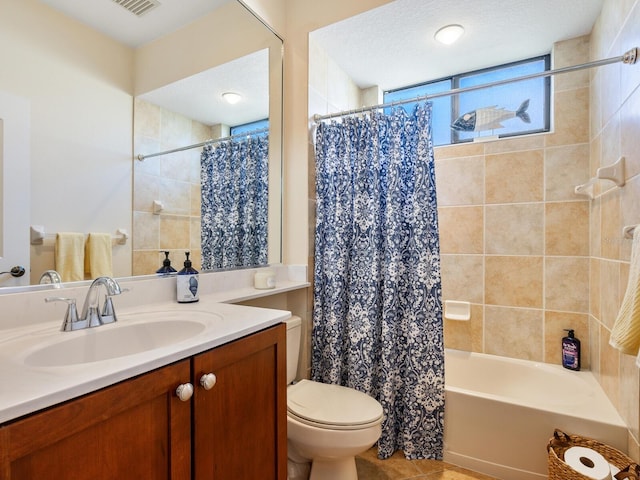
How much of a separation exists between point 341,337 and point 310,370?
0.32 m

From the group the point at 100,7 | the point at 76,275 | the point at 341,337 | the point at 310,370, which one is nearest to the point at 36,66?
the point at 100,7

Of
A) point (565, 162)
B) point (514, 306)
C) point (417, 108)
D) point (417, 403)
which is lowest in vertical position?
point (417, 403)

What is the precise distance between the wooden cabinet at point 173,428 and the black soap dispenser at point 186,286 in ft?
1.53

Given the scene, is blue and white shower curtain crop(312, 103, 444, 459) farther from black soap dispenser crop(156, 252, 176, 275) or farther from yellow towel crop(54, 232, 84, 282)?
yellow towel crop(54, 232, 84, 282)

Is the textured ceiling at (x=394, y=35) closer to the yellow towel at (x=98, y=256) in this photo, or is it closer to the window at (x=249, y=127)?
the window at (x=249, y=127)

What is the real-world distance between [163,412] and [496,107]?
2.45 meters

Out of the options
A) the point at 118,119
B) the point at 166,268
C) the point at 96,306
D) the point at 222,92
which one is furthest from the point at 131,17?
the point at 96,306

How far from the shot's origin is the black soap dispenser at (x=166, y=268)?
1362 millimetres

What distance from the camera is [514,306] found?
2145mm

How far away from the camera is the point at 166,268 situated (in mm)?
1383

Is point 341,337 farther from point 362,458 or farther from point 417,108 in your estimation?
point 417,108

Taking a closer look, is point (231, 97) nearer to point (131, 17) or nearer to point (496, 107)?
point (131, 17)

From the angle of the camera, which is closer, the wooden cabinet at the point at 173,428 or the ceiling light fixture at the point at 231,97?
the wooden cabinet at the point at 173,428

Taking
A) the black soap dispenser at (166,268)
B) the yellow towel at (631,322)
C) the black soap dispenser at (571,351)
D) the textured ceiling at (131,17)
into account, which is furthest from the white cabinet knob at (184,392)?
the black soap dispenser at (571,351)
